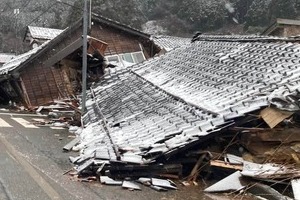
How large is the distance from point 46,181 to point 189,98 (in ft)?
12.1

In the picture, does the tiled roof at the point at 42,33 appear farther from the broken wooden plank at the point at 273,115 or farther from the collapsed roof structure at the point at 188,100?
the broken wooden plank at the point at 273,115

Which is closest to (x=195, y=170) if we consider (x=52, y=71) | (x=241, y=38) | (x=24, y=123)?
(x=241, y=38)

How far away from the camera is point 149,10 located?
49.6 meters

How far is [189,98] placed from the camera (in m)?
8.73

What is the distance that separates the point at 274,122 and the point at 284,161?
30.1 inches

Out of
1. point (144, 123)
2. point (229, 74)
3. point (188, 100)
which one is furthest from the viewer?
point (229, 74)

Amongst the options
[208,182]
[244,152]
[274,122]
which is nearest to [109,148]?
[208,182]

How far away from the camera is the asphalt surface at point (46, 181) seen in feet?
19.3

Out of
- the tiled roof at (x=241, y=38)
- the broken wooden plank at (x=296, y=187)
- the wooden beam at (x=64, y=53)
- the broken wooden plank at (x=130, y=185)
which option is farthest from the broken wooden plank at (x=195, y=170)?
the wooden beam at (x=64, y=53)

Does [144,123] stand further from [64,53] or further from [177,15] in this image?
[177,15]

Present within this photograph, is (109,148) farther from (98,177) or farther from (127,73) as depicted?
(127,73)

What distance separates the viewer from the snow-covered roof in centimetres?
675

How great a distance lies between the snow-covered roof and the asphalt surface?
608mm

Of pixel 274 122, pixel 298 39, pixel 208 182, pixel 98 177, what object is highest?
pixel 298 39
